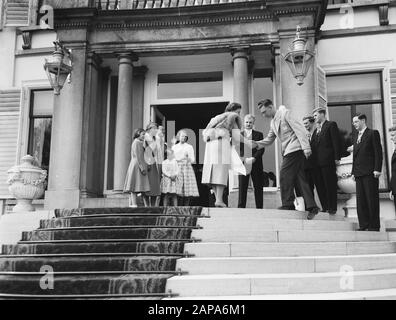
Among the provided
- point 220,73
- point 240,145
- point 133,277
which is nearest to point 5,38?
point 220,73

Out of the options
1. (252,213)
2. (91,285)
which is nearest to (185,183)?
(252,213)

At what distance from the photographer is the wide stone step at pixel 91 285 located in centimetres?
496

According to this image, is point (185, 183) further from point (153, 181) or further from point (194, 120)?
point (194, 120)

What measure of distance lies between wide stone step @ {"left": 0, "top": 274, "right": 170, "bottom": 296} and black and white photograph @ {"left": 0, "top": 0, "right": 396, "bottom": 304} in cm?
2

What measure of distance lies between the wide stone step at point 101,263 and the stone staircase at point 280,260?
231mm

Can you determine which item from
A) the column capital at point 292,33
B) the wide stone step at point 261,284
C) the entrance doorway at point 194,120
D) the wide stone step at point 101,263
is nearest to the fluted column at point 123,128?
the entrance doorway at point 194,120

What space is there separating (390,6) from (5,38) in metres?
9.87

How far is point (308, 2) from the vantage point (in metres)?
10.5

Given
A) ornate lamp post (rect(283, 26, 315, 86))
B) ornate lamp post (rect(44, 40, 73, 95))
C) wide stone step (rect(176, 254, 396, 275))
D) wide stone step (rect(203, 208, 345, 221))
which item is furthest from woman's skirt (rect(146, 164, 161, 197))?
wide stone step (rect(176, 254, 396, 275))

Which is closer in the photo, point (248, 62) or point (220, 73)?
point (248, 62)

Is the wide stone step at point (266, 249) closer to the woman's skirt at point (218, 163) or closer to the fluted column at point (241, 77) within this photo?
the woman's skirt at point (218, 163)

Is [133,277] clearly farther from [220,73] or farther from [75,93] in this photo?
[220,73]

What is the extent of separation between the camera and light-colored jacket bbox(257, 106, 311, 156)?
7.14m

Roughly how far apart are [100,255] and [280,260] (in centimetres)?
215
